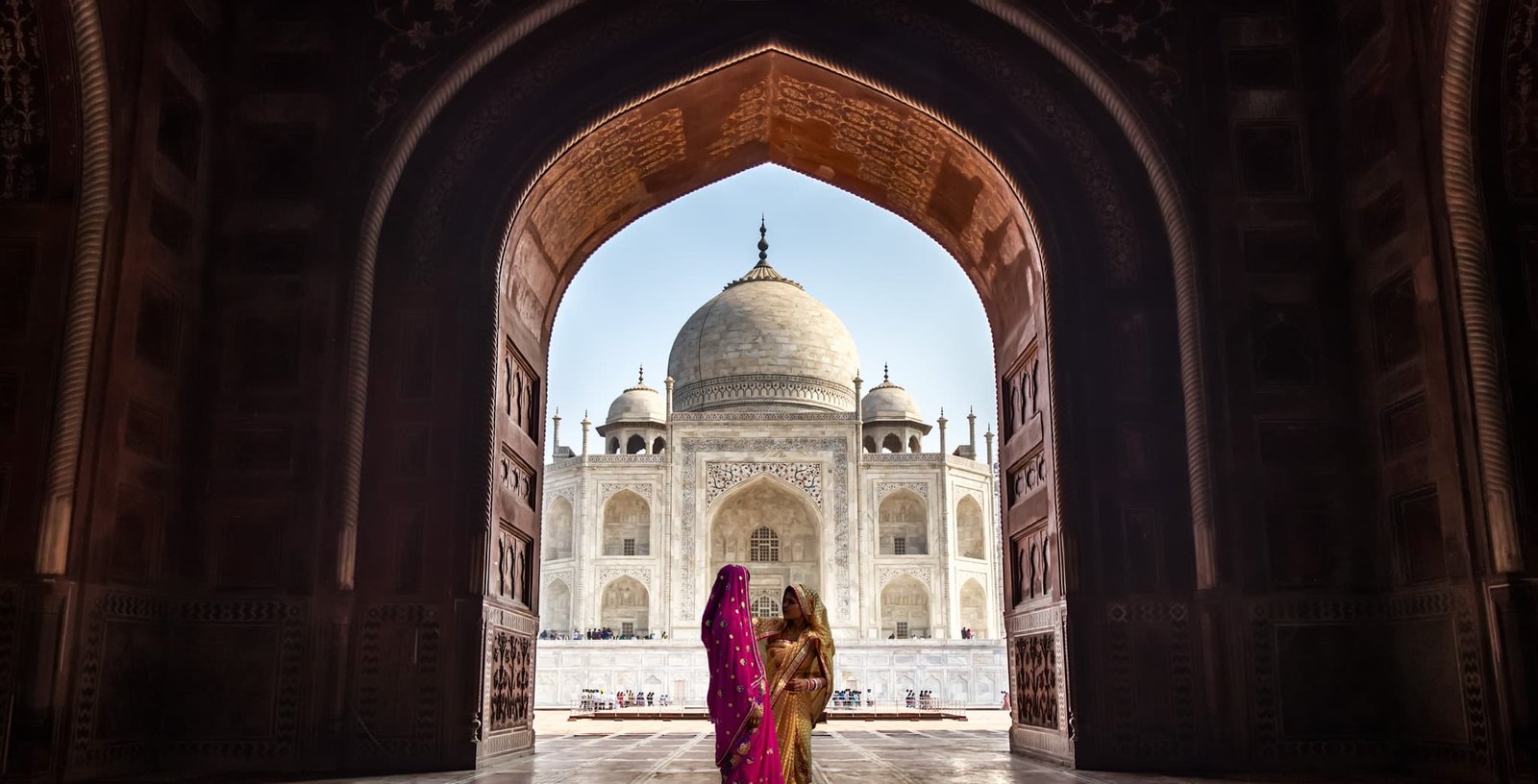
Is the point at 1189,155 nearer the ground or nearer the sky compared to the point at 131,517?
nearer the sky

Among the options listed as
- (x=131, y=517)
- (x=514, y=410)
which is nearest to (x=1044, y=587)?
(x=514, y=410)

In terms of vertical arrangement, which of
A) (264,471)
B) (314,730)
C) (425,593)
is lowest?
(314,730)

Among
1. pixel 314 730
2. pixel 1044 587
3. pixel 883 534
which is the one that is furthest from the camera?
pixel 883 534

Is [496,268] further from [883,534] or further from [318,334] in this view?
[883,534]

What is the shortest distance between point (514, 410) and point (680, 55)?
300cm

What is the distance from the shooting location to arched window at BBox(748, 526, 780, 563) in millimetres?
36312

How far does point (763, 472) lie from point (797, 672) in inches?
1094

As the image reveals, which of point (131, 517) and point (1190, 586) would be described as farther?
point (1190, 586)

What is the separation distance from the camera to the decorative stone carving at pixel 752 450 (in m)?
34.0

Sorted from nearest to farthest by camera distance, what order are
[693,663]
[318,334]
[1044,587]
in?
[318,334], [1044,587], [693,663]

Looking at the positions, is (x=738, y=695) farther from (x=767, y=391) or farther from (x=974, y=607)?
(x=974, y=607)

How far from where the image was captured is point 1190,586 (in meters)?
8.29

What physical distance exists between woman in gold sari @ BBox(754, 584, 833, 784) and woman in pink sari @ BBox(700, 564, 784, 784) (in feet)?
1.11

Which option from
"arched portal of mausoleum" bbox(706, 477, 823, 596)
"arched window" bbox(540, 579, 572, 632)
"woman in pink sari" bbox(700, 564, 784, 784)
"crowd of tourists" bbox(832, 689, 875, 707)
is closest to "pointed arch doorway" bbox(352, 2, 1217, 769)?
"woman in pink sari" bbox(700, 564, 784, 784)
